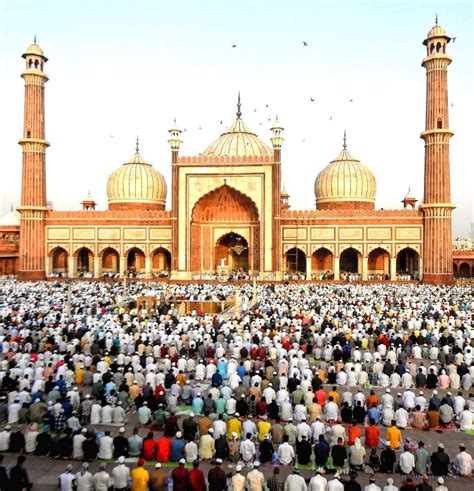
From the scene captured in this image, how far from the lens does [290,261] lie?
33.9m

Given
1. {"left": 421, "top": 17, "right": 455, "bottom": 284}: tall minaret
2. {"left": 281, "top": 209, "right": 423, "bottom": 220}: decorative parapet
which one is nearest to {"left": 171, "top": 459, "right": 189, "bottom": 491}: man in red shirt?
{"left": 281, "top": 209, "right": 423, "bottom": 220}: decorative parapet

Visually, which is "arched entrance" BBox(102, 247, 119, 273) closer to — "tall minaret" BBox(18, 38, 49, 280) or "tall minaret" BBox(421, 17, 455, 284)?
"tall minaret" BBox(18, 38, 49, 280)

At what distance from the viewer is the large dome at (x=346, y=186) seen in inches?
1422

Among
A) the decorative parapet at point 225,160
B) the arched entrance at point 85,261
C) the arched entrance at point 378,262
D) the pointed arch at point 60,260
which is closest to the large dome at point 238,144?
the decorative parapet at point 225,160

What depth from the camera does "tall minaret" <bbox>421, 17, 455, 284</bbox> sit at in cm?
3023

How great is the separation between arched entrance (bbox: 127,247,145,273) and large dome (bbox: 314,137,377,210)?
44.4 feet

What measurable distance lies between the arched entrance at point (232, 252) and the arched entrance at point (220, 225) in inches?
10.0

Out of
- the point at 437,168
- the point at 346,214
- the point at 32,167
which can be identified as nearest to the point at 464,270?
the point at 437,168

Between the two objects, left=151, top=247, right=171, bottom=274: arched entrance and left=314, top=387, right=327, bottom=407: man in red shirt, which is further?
left=151, top=247, right=171, bottom=274: arched entrance

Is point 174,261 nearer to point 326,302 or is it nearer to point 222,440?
point 326,302

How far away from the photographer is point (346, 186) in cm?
3612

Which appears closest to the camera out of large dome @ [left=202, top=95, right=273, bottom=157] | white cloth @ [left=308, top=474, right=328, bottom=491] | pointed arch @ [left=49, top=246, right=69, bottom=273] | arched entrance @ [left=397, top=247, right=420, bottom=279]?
white cloth @ [left=308, top=474, right=328, bottom=491]

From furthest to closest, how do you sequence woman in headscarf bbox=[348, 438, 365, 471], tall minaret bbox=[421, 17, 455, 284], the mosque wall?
the mosque wall → tall minaret bbox=[421, 17, 455, 284] → woman in headscarf bbox=[348, 438, 365, 471]

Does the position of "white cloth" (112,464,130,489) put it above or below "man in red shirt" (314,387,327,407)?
below
